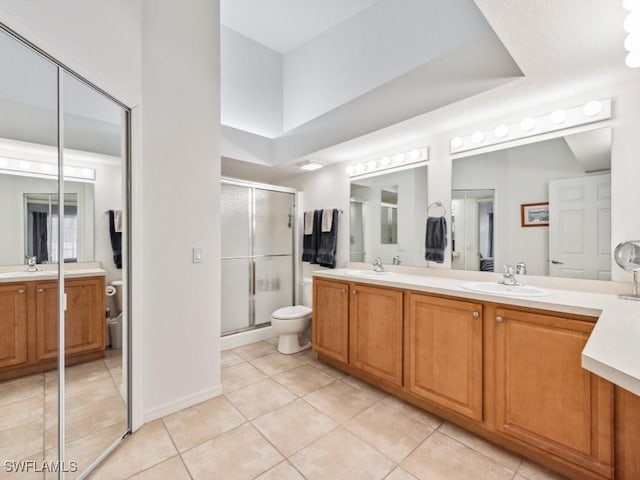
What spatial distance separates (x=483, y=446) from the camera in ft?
5.55

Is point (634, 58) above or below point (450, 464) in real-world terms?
above

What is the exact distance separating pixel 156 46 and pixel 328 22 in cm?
180

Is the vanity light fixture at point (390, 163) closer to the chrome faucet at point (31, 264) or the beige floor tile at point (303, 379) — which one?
the beige floor tile at point (303, 379)

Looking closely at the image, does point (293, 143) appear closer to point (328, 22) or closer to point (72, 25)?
point (328, 22)

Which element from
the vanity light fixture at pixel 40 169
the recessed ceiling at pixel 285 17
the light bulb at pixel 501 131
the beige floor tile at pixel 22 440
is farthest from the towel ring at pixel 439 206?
the beige floor tile at pixel 22 440

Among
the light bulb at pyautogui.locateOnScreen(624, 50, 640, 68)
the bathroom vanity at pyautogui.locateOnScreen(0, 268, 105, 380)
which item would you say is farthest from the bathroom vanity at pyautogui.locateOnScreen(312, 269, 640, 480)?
the bathroom vanity at pyautogui.locateOnScreen(0, 268, 105, 380)

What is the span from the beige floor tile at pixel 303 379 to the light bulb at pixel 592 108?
A: 2601 mm

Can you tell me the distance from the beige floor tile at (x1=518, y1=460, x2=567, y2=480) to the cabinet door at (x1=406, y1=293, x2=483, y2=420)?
0.91 ft

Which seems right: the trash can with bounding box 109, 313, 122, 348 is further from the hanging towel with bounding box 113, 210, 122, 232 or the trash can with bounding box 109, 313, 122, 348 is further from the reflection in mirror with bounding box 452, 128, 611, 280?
the reflection in mirror with bounding box 452, 128, 611, 280

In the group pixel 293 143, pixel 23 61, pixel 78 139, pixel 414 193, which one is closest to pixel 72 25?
pixel 23 61

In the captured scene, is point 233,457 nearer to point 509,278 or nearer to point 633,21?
point 509,278

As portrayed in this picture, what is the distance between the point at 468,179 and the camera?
7.84ft

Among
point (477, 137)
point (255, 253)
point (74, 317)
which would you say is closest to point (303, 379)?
point (255, 253)

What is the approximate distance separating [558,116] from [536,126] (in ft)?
0.41
